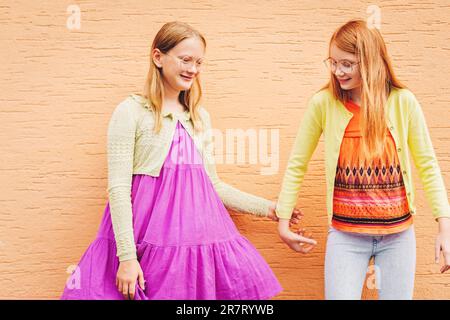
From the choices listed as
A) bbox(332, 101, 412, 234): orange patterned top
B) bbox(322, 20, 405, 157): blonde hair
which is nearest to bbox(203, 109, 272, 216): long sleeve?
bbox(332, 101, 412, 234): orange patterned top

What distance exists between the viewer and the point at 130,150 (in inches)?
67.9

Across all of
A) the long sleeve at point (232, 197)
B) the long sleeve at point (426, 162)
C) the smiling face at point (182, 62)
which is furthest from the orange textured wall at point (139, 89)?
the long sleeve at point (426, 162)

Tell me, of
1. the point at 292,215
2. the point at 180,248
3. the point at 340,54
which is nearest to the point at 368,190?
the point at 292,215

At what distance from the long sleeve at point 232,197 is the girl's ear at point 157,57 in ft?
0.79

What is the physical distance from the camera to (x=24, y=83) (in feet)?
6.64

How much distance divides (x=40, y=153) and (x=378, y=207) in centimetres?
117

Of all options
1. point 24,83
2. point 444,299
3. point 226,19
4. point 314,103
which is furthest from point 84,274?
point 444,299

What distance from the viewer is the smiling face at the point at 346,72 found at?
171cm

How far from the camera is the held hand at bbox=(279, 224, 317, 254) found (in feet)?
6.07

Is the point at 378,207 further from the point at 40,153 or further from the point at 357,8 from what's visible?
the point at 40,153

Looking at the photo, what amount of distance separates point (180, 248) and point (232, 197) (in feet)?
1.07

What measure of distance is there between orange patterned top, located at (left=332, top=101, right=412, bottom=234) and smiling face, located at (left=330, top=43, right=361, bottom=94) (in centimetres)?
8

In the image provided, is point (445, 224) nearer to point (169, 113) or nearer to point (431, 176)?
point (431, 176)
